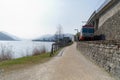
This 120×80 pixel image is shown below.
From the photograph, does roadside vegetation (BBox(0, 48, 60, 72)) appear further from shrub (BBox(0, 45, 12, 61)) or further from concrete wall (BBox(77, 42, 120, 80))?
concrete wall (BBox(77, 42, 120, 80))

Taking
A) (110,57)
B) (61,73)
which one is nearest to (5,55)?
(61,73)

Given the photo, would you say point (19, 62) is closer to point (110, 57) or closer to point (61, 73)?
point (61, 73)

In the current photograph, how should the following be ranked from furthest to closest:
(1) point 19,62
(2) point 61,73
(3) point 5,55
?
1. (3) point 5,55
2. (1) point 19,62
3. (2) point 61,73

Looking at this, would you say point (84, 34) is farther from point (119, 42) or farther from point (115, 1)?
point (119, 42)

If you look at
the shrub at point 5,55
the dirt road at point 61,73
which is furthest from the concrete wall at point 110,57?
the shrub at point 5,55

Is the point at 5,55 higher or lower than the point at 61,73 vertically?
lower

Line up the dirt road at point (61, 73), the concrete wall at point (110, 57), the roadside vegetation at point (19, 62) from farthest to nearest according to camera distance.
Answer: the roadside vegetation at point (19, 62)
the dirt road at point (61, 73)
the concrete wall at point (110, 57)

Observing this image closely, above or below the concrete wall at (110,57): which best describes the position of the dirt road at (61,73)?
below

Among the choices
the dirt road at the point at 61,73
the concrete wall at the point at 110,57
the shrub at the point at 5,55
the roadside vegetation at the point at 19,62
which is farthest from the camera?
the shrub at the point at 5,55

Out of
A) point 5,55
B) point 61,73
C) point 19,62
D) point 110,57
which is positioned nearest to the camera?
point 110,57

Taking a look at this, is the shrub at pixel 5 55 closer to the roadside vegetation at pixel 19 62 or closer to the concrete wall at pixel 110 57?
the roadside vegetation at pixel 19 62

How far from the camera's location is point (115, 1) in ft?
64.0

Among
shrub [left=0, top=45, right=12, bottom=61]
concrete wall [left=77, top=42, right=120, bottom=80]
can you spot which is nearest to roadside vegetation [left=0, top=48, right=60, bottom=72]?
shrub [left=0, top=45, right=12, bottom=61]

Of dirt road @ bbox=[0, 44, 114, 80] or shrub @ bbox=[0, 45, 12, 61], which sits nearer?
dirt road @ bbox=[0, 44, 114, 80]
